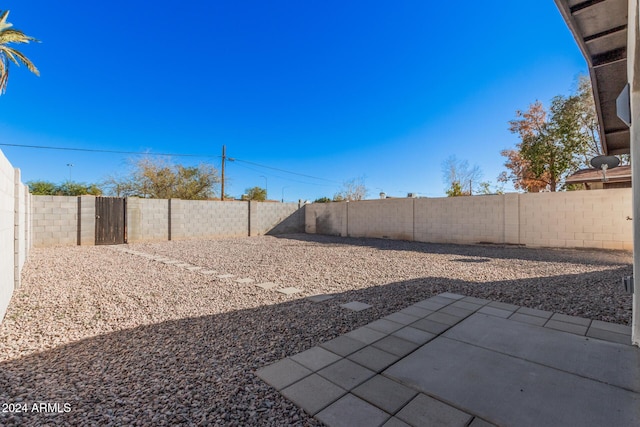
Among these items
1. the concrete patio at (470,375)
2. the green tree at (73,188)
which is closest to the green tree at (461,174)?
the concrete patio at (470,375)

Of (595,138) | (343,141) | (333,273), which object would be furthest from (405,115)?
(333,273)

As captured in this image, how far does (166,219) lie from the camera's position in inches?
395

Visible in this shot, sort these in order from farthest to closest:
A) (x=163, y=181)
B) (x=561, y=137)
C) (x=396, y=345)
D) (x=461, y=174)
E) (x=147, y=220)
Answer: (x=461, y=174)
(x=163, y=181)
(x=561, y=137)
(x=147, y=220)
(x=396, y=345)

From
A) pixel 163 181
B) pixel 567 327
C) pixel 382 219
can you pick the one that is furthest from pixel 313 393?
pixel 163 181

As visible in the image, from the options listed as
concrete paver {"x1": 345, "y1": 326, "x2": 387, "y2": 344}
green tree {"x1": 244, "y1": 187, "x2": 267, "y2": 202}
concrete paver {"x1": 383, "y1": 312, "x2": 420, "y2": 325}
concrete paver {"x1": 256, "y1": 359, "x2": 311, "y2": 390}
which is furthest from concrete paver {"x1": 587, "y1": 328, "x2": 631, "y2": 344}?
green tree {"x1": 244, "y1": 187, "x2": 267, "y2": 202}

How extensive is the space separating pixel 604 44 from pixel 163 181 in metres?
18.0

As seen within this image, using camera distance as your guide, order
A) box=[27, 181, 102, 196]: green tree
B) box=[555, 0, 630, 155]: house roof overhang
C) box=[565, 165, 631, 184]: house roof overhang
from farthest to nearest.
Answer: box=[27, 181, 102, 196]: green tree < box=[565, 165, 631, 184]: house roof overhang < box=[555, 0, 630, 155]: house roof overhang

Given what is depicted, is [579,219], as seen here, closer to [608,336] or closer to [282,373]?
[608,336]

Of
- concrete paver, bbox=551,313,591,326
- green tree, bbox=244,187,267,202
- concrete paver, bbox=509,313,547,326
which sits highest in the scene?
green tree, bbox=244,187,267,202

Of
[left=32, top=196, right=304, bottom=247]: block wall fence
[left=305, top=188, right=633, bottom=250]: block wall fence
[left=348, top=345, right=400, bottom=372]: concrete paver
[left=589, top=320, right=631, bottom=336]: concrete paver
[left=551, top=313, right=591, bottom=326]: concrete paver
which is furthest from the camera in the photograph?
[left=32, top=196, right=304, bottom=247]: block wall fence

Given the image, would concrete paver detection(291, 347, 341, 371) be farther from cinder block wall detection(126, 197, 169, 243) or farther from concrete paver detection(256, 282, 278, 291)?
cinder block wall detection(126, 197, 169, 243)

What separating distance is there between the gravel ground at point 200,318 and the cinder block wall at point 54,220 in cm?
266

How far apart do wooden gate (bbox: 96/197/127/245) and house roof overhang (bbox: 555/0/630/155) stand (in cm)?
1116

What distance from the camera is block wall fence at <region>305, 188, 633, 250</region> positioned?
260 inches
